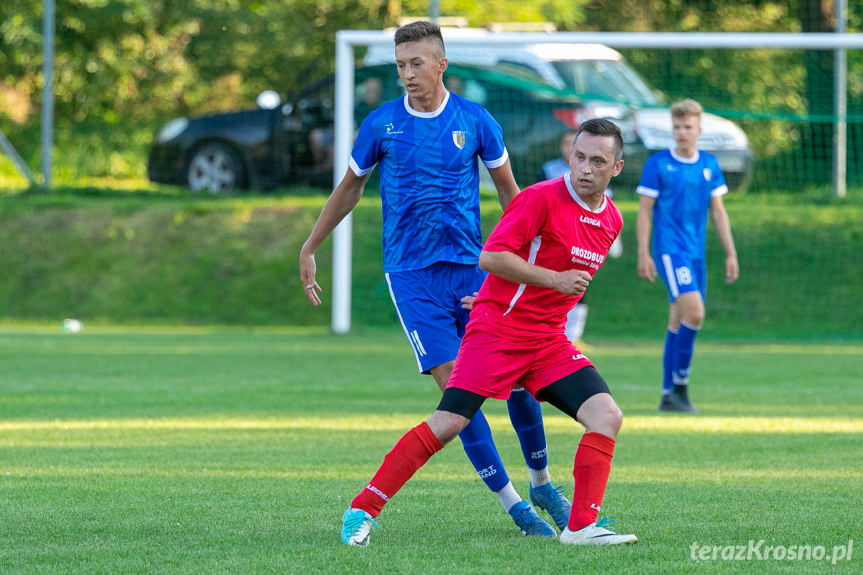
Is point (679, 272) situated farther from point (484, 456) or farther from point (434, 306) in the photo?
point (484, 456)

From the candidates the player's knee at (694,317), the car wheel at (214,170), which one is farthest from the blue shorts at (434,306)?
the car wheel at (214,170)

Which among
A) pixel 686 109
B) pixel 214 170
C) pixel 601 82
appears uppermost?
pixel 601 82

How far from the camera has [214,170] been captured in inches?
787

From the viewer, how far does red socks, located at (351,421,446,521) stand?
4.89 metres

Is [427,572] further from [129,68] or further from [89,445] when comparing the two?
[129,68]

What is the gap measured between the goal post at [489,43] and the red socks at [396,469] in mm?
9905

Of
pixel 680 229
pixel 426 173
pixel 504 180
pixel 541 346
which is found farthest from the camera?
pixel 680 229

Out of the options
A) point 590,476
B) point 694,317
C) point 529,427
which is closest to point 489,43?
point 694,317

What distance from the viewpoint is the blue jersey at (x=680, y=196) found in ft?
30.8

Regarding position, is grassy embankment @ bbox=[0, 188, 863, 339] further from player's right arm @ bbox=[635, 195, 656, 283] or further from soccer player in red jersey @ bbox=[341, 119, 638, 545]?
soccer player in red jersey @ bbox=[341, 119, 638, 545]

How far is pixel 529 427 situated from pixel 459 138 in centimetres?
124

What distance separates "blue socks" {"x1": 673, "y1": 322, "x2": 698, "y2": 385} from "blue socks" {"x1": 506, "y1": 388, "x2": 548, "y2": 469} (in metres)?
4.08

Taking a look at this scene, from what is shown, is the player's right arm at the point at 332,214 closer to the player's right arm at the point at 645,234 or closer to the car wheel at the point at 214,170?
the player's right arm at the point at 645,234

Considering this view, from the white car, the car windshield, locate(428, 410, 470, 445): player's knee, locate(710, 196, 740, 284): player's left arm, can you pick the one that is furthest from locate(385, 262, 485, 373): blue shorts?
the car windshield
